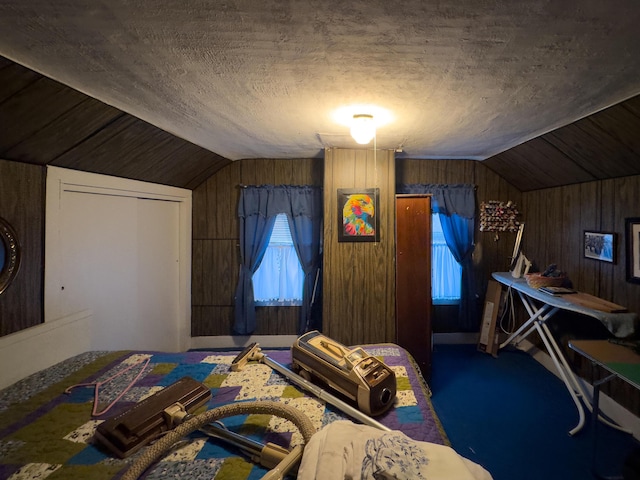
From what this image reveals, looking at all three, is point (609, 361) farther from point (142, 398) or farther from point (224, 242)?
point (224, 242)

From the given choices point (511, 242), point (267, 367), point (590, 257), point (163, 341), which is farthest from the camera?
point (511, 242)

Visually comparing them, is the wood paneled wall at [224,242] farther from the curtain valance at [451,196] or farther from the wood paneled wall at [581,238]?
the wood paneled wall at [581,238]

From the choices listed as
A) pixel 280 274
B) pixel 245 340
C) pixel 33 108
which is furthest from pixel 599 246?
pixel 33 108

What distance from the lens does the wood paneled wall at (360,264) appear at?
2.83m

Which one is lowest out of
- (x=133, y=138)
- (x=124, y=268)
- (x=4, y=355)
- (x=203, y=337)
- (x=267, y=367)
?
(x=203, y=337)

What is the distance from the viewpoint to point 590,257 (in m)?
2.55

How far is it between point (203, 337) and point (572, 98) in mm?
4011

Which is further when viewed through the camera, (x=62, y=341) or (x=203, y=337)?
(x=203, y=337)

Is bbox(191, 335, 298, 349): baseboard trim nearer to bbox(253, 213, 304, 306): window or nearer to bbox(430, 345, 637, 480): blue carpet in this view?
bbox(253, 213, 304, 306): window

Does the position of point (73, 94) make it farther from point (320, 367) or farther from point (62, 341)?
point (320, 367)

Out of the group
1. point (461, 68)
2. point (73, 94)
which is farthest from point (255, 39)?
point (73, 94)

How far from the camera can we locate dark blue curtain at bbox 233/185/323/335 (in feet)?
11.3

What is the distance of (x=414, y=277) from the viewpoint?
8.92ft

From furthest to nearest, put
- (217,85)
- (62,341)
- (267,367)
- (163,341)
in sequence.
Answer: (163,341) < (62,341) < (267,367) < (217,85)
